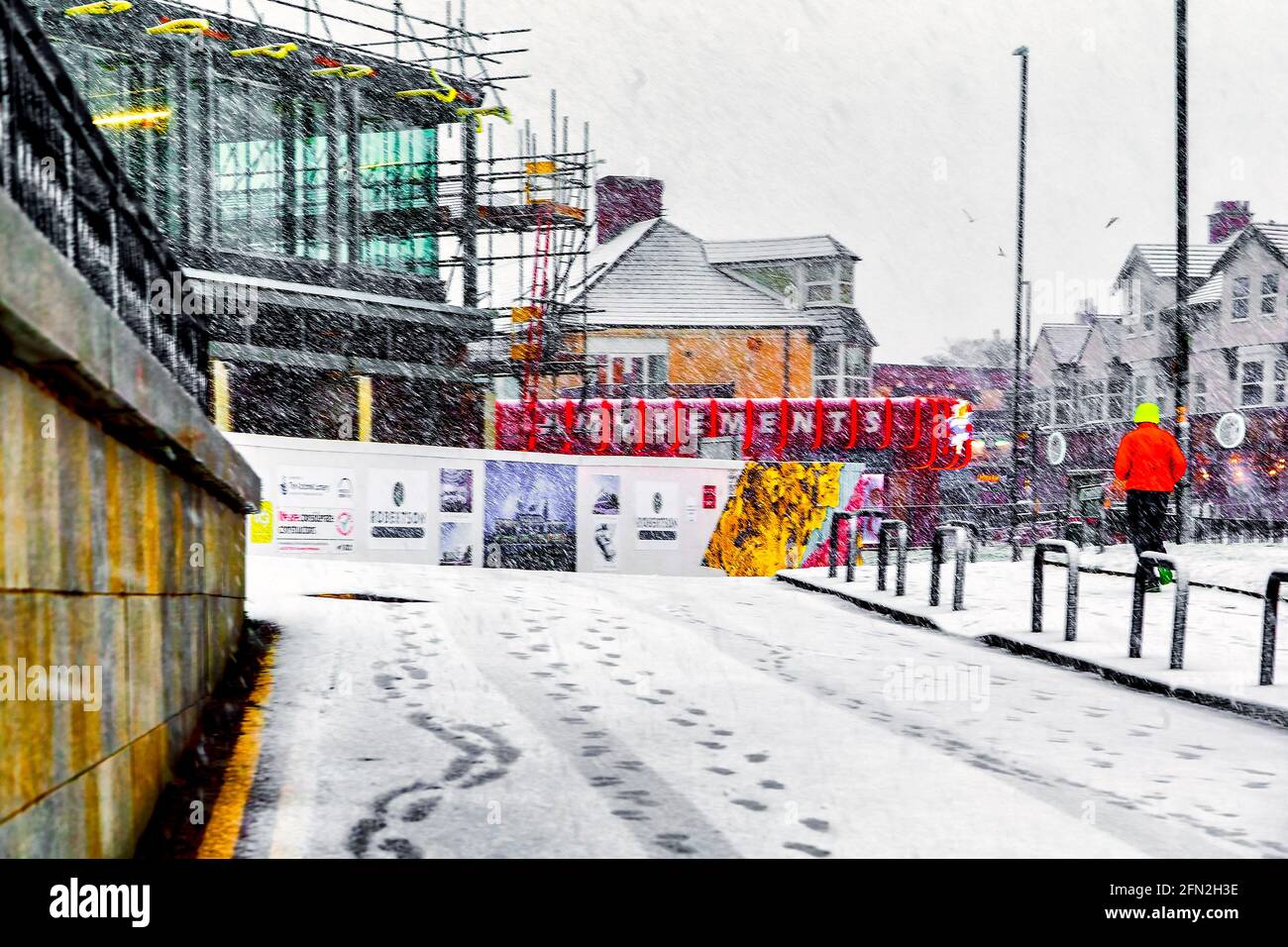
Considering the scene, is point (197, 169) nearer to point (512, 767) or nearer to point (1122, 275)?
point (512, 767)

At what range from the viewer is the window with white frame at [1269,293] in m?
46.8

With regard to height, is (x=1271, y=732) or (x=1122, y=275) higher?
(x=1122, y=275)

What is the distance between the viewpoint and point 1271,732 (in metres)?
8.33

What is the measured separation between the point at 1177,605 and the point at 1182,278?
953 cm

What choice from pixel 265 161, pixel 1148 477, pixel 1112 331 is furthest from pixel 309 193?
pixel 1112 331

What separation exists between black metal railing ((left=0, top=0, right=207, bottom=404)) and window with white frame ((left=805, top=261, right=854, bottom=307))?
44016 millimetres

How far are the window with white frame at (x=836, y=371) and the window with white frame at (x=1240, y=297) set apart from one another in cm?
1378

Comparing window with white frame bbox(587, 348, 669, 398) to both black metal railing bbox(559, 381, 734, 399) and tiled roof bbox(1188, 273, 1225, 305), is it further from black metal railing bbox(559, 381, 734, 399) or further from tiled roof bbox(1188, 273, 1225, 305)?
tiled roof bbox(1188, 273, 1225, 305)

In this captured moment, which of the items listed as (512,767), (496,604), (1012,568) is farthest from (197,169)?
(512,767)

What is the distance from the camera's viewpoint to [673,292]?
4847 cm

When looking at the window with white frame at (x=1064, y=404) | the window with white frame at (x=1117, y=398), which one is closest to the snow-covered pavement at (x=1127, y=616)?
the window with white frame at (x=1117, y=398)

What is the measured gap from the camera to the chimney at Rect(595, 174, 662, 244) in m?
52.6

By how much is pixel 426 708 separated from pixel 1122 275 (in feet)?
178

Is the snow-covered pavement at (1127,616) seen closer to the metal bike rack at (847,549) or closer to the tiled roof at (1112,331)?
the metal bike rack at (847,549)
